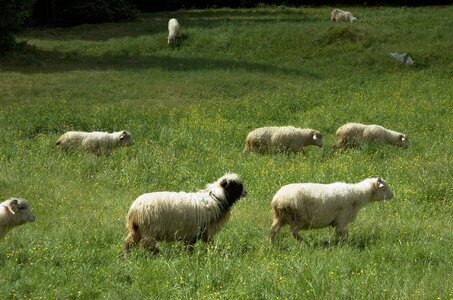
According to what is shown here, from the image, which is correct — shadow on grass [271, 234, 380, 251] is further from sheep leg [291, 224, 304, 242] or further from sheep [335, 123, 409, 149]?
sheep [335, 123, 409, 149]

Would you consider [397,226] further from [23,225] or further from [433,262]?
[23,225]

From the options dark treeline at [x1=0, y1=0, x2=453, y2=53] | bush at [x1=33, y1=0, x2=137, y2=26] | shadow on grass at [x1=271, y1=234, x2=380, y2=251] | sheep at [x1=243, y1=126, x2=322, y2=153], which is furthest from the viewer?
bush at [x1=33, y1=0, x2=137, y2=26]

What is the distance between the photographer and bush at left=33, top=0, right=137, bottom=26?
4312 centimetres

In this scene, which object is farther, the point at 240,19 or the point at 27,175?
the point at 240,19

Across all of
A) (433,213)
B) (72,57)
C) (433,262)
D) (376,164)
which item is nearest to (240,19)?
(72,57)

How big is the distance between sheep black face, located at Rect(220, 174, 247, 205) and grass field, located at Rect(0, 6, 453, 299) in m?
0.54

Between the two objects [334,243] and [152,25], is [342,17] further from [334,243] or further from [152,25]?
[334,243]

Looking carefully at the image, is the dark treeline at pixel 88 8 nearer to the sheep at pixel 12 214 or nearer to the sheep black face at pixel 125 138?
the sheep black face at pixel 125 138

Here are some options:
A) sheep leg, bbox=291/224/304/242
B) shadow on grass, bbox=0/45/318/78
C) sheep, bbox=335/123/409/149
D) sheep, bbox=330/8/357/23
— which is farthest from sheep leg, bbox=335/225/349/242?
sheep, bbox=330/8/357/23

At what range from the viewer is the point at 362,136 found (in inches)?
746

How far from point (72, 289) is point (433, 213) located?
7278mm

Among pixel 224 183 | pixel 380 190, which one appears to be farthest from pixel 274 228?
pixel 380 190

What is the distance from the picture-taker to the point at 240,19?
42000mm

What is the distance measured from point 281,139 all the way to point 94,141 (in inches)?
200
